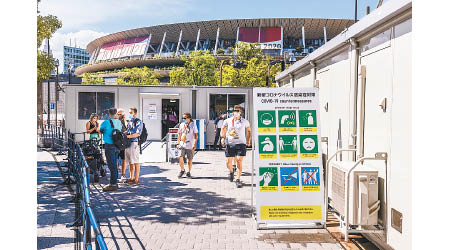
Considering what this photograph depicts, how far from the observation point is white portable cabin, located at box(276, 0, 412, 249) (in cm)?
400

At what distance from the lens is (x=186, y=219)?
644 centimetres

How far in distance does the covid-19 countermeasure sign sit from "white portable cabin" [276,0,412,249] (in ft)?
1.61

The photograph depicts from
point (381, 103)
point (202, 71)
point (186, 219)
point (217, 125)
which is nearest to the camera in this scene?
point (381, 103)

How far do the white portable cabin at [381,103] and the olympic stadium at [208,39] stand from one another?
2084 inches

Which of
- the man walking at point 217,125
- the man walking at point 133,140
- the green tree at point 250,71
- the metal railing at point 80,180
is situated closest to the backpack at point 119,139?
the man walking at point 133,140

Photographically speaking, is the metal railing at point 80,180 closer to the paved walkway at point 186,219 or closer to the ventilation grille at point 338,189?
the paved walkway at point 186,219

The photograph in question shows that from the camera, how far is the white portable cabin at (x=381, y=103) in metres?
4.00

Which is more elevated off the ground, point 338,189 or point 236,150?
point 236,150

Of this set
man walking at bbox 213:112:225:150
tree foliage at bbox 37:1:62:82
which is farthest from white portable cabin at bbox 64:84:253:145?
tree foliage at bbox 37:1:62:82

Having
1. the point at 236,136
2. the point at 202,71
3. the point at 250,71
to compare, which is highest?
the point at 202,71

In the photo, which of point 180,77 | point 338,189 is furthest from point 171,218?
point 180,77

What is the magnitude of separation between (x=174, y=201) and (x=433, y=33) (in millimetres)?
5543

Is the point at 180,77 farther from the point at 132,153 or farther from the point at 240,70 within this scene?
the point at 132,153

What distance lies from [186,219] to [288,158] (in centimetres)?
196
